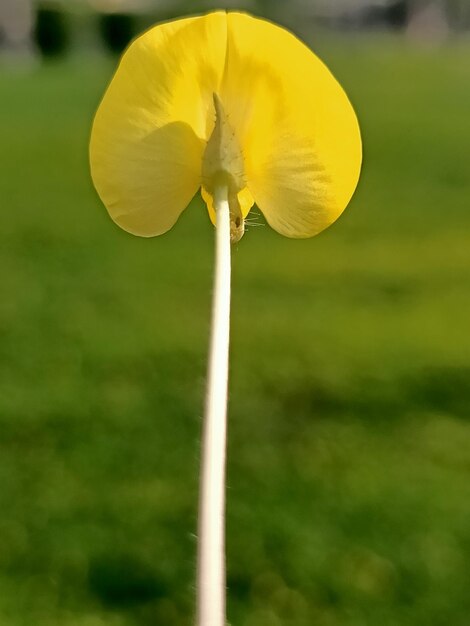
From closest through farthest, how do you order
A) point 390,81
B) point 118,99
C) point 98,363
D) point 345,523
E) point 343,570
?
point 118,99 → point 343,570 → point 345,523 → point 98,363 → point 390,81

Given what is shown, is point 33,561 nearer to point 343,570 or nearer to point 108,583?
point 108,583

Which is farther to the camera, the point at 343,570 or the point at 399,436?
the point at 399,436

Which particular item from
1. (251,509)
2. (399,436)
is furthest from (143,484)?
(399,436)

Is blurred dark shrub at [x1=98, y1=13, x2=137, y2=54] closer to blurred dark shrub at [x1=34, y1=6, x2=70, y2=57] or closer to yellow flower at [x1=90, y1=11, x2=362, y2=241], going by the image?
blurred dark shrub at [x1=34, y1=6, x2=70, y2=57]

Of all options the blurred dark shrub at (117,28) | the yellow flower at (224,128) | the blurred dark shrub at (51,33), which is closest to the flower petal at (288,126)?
the yellow flower at (224,128)

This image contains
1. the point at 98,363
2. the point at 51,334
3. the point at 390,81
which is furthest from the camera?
the point at 390,81

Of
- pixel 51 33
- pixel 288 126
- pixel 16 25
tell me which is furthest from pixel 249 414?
pixel 16 25

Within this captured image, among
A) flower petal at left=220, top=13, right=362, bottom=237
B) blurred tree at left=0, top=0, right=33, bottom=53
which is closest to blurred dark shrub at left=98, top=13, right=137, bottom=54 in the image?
blurred tree at left=0, top=0, right=33, bottom=53
